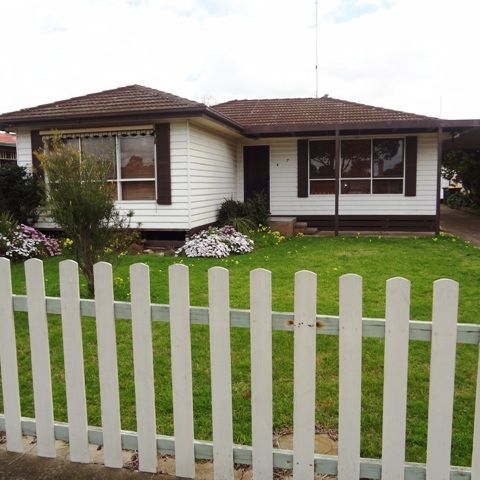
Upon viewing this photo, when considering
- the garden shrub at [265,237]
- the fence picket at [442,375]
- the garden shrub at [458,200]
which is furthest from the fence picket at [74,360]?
the garden shrub at [458,200]

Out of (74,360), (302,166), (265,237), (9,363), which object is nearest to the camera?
(74,360)

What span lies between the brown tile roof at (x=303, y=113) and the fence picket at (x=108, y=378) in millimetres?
11561

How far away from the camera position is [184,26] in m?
17.7

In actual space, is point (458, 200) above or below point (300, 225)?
above

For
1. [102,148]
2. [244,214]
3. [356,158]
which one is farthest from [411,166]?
[102,148]

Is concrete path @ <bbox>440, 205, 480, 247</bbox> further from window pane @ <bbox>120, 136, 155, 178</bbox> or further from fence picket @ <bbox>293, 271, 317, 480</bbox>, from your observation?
fence picket @ <bbox>293, 271, 317, 480</bbox>

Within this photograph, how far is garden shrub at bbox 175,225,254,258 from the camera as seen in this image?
10.1 meters

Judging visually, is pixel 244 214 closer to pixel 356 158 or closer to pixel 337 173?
pixel 337 173

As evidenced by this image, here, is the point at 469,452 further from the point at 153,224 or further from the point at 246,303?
the point at 153,224

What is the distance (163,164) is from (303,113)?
659cm

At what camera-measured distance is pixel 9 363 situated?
8.79 feet

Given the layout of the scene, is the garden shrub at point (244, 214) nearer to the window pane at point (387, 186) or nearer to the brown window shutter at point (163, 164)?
the brown window shutter at point (163, 164)

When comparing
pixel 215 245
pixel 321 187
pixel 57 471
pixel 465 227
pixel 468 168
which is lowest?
pixel 465 227

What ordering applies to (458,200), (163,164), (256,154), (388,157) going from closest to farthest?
(163,164) → (388,157) → (256,154) → (458,200)
